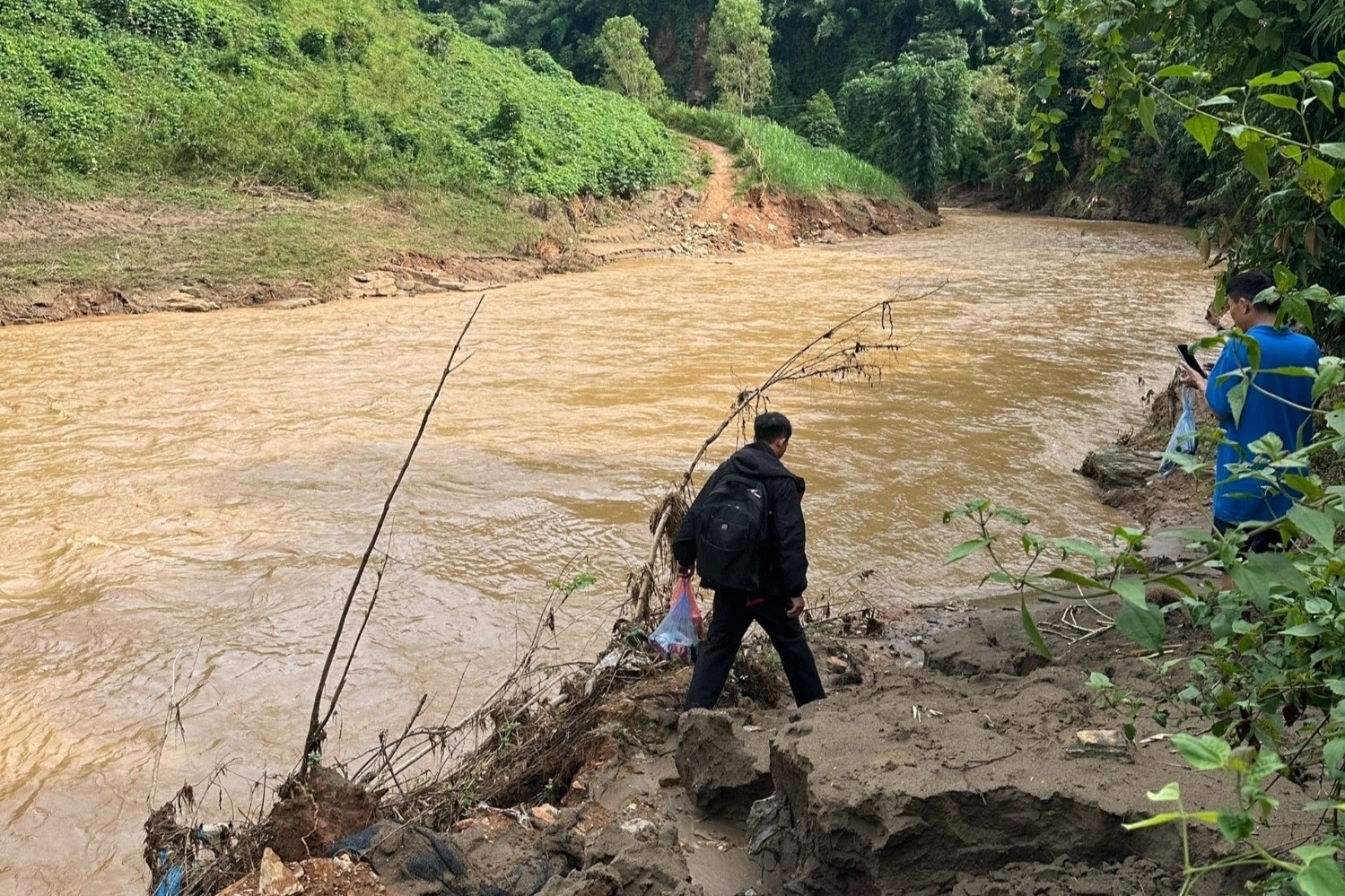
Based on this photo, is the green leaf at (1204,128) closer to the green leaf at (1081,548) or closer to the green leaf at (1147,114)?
the green leaf at (1147,114)

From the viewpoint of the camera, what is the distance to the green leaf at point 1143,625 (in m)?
1.38

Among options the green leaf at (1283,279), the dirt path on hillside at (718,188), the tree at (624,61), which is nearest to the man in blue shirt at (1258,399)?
the green leaf at (1283,279)

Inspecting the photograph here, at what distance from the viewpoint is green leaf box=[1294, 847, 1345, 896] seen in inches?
43.9

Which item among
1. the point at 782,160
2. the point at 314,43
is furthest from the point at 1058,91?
the point at 782,160

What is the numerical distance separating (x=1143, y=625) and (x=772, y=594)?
270cm

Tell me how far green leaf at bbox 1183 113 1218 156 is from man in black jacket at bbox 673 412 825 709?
8.27 feet

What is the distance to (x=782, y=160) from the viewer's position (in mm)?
30266

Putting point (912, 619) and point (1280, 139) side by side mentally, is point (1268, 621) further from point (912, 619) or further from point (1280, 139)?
point (912, 619)

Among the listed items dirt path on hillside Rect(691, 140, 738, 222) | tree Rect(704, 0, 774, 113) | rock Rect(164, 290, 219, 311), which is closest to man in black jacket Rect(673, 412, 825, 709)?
rock Rect(164, 290, 219, 311)

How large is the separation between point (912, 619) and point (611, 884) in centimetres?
338

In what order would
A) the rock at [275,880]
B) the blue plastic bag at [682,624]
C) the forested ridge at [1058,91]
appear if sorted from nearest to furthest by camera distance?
the rock at [275,880], the forested ridge at [1058,91], the blue plastic bag at [682,624]

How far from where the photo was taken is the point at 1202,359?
12586 mm

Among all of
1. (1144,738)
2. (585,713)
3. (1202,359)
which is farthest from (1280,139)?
(1202,359)

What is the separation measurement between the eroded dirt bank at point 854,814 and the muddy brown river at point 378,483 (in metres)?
1.60
